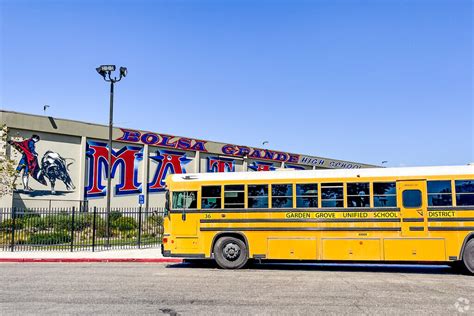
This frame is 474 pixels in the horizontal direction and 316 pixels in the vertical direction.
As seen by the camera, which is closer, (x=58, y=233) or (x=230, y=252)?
(x=230, y=252)

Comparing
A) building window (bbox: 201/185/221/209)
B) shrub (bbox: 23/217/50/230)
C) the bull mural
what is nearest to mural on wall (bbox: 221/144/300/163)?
the bull mural

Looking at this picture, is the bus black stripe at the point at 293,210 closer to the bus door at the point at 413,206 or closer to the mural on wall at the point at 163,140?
the bus door at the point at 413,206

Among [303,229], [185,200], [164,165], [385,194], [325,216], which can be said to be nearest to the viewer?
[385,194]

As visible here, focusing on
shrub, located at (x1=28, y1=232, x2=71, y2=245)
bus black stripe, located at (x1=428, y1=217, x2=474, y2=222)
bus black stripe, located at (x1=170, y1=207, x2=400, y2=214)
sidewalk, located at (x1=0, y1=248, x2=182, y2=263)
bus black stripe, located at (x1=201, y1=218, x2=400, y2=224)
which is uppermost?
bus black stripe, located at (x1=170, y1=207, x2=400, y2=214)

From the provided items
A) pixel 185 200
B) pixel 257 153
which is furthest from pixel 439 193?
pixel 257 153

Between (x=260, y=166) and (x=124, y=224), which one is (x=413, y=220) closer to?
(x=124, y=224)

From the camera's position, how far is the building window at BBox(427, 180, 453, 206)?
1340cm

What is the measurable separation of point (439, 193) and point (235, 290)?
692cm

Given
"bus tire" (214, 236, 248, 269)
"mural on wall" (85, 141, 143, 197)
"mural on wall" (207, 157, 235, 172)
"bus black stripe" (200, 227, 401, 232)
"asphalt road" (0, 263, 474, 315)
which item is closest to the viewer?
"asphalt road" (0, 263, 474, 315)

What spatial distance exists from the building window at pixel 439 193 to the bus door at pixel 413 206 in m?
0.16

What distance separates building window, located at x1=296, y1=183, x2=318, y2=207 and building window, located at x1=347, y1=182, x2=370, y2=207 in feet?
3.26

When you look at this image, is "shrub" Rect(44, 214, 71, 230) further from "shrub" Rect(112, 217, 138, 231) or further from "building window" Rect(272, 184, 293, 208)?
"building window" Rect(272, 184, 293, 208)

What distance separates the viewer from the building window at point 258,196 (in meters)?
14.6

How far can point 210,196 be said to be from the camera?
49.3 ft
